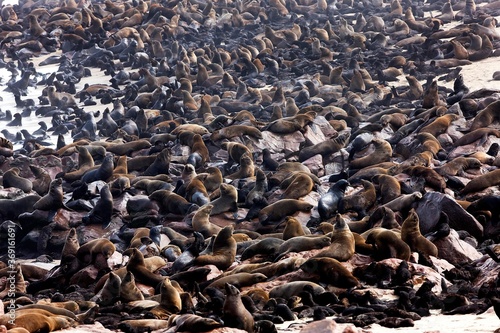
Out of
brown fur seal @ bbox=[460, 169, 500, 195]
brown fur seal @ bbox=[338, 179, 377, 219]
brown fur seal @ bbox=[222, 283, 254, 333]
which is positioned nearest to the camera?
brown fur seal @ bbox=[222, 283, 254, 333]

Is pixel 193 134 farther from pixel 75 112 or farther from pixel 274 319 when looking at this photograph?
pixel 274 319

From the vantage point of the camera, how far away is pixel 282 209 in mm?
12984

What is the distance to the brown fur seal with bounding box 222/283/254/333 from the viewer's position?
7.24m

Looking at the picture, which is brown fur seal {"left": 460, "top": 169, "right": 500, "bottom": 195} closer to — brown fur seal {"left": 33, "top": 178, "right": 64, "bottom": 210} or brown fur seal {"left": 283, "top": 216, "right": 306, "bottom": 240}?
brown fur seal {"left": 283, "top": 216, "right": 306, "bottom": 240}

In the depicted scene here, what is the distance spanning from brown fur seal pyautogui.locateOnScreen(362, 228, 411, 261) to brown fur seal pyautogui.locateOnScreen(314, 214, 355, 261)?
1.07 feet

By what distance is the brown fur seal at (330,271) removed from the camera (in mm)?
8695

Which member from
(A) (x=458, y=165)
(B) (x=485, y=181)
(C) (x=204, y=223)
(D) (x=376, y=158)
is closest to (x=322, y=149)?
(D) (x=376, y=158)

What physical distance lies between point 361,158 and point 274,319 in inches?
325

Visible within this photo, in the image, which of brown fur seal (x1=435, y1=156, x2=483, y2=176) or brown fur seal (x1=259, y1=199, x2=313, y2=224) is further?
brown fur seal (x1=435, y1=156, x2=483, y2=176)

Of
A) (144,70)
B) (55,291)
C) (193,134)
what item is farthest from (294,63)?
(55,291)

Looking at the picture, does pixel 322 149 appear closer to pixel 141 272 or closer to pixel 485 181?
pixel 485 181

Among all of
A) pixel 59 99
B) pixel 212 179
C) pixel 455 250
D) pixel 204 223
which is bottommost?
pixel 59 99

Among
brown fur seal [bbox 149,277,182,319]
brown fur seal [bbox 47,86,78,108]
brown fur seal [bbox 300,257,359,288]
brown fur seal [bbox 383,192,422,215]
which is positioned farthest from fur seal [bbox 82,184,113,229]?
brown fur seal [bbox 47,86,78,108]

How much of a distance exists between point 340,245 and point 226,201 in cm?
473
